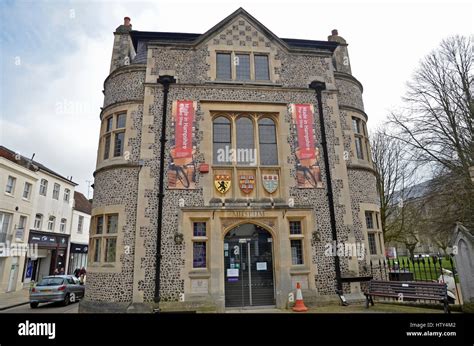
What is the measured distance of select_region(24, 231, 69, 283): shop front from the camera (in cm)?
2547

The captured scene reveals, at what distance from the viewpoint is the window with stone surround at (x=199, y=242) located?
1126cm

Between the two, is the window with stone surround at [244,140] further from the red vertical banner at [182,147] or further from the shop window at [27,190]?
the shop window at [27,190]

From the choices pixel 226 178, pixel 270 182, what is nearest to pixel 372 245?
pixel 270 182

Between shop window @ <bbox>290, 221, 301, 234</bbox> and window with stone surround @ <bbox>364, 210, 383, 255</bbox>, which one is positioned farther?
window with stone surround @ <bbox>364, 210, 383, 255</bbox>

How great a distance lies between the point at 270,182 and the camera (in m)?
12.2

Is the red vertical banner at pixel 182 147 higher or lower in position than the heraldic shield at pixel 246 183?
higher

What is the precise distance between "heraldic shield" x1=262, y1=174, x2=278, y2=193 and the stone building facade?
4 centimetres

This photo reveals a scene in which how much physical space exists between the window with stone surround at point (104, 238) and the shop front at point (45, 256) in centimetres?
1741

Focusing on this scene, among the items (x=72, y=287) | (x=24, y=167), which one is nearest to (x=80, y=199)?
(x=24, y=167)

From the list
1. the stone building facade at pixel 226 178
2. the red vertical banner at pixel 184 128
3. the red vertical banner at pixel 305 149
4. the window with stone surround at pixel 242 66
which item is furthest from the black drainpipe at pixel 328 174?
the red vertical banner at pixel 184 128

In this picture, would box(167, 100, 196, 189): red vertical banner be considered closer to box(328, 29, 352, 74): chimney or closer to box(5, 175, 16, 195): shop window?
box(328, 29, 352, 74): chimney

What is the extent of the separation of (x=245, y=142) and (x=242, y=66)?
396 cm

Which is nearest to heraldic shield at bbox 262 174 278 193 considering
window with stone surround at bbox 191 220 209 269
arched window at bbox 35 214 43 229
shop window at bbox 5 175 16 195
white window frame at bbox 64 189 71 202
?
window with stone surround at bbox 191 220 209 269
